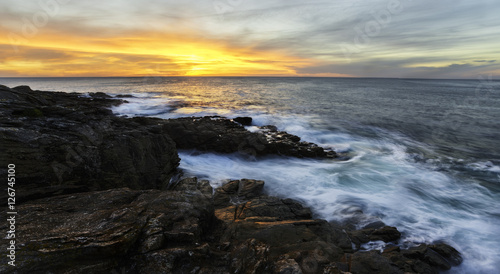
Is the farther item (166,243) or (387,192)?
(387,192)

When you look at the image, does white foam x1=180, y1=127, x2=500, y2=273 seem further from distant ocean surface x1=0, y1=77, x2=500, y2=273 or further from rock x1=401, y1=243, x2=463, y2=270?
rock x1=401, y1=243, x2=463, y2=270

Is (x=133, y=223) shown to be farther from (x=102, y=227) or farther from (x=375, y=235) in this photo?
(x=375, y=235)

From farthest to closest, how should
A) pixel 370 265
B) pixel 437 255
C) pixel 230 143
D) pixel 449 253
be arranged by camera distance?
1. pixel 230 143
2. pixel 449 253
3. pixel 437 255
4. pixel 370 265

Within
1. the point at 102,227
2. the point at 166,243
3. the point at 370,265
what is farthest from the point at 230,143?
the point at 102,227

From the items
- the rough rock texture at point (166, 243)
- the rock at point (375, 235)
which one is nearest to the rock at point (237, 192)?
the rough rock texture at point (166, 243)

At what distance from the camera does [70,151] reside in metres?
6.62

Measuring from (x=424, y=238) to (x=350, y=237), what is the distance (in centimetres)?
292

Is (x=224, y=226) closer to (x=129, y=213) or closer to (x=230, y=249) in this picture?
(x=230, y=249)

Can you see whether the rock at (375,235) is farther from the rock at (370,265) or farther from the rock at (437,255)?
the rock at (370,265)

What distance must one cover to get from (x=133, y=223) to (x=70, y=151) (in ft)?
12.2

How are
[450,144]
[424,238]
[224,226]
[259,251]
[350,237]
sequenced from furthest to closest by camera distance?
[450,144] < [424,238] < [350,237] < [224,226] < [259,251]

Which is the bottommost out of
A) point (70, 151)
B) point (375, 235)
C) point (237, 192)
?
point (375, 235)

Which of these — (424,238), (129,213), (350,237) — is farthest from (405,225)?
(129,213)

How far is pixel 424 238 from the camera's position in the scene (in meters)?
8.08
